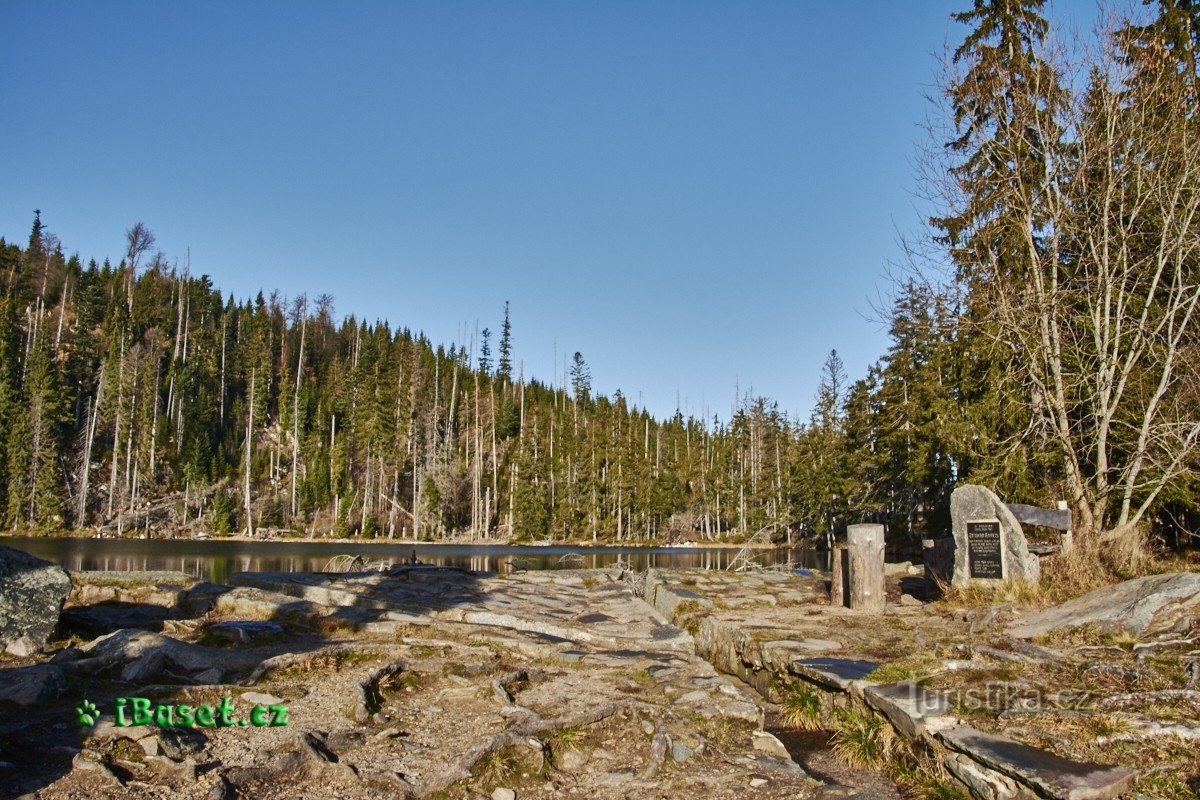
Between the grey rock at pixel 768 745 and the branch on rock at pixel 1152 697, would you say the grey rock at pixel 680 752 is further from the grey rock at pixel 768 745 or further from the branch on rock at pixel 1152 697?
the branch on rock at pixel 1152 697

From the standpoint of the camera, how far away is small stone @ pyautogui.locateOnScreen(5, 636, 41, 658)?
726 cm

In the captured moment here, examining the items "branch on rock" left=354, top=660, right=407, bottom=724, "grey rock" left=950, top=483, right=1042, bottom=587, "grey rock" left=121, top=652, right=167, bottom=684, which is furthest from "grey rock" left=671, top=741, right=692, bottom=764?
"grey rock" left=950, top=483, right=1042, bottom=587

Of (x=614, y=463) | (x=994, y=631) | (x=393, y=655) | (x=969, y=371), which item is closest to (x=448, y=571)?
(x=393, y=655)

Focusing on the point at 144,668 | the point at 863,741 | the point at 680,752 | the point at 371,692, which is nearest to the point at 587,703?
the point at 680,752

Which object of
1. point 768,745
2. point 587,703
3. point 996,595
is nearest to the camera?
point 768,745

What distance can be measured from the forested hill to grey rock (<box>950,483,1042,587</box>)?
39885mm

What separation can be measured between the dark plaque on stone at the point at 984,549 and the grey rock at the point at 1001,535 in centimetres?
6

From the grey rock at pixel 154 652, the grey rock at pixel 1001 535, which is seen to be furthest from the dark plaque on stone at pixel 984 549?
the grey rock at pixel 154 652

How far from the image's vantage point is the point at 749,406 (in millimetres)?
81438

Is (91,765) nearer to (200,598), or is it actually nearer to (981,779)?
(981,779)

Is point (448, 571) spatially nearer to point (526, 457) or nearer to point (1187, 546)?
point (1187, 546)

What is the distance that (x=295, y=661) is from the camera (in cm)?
709

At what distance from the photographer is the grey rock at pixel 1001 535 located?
11.2 m

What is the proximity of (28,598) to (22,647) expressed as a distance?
0.54m
